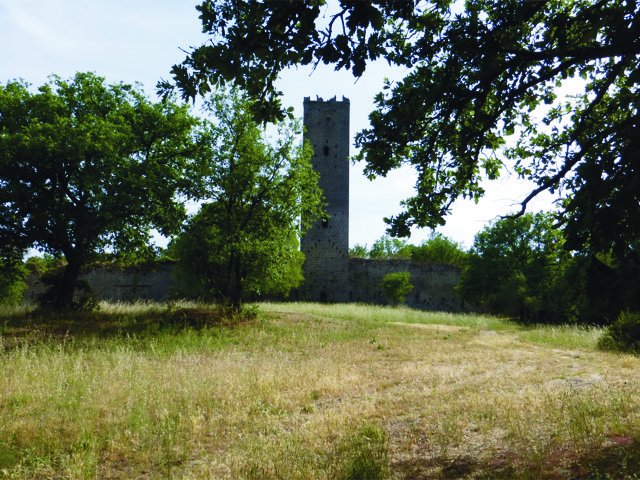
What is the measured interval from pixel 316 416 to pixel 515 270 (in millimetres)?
29568

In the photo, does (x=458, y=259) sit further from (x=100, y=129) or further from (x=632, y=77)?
(x=632, y=77)

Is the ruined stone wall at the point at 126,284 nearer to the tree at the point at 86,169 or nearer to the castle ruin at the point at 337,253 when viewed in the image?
the castle ruin at the point at 337,253

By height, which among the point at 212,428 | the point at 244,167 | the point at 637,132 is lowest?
the point at 212,428

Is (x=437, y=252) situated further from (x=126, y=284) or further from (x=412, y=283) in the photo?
(x=126, y=284)

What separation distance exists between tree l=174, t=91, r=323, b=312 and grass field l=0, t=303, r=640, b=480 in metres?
6.27

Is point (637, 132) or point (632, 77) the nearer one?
point (637, 132)

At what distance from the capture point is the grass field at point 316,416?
13.5ft

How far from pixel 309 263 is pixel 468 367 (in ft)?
105

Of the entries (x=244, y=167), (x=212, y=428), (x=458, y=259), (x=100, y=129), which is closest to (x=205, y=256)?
(x=244, y=167)

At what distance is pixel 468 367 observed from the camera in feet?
30.9

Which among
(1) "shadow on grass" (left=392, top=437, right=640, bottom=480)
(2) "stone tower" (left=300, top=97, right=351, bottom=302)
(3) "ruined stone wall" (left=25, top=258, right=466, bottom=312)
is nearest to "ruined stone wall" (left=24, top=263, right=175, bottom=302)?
(3) "ruined stone wall" (left=25, top=258, right=466, bottom=312)

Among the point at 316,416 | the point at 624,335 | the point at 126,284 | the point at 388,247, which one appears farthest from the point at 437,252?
the point at 316,416

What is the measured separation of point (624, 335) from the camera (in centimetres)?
1283

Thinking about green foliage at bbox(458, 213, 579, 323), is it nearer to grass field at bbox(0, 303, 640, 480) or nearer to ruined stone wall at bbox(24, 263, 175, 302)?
grass field at bbox(0, 303, 640, 480)
